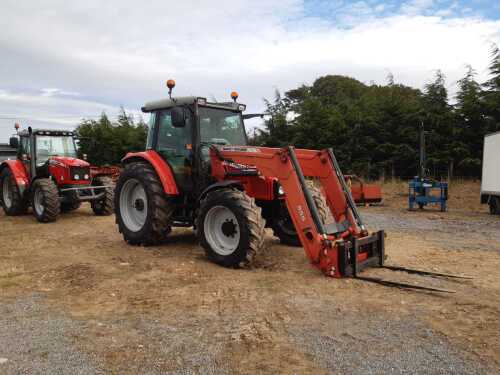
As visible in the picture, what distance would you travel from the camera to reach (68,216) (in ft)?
39.4

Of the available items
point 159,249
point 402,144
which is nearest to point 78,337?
point 159,249

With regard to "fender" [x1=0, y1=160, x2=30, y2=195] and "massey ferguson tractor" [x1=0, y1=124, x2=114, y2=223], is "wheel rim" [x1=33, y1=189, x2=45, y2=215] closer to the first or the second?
"massey ferguson tractor" [x1=0, y1=124, x2=114, y2=223]

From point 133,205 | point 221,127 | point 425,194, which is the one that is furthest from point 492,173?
point 133,205

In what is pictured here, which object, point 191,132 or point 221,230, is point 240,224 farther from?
point 191,132

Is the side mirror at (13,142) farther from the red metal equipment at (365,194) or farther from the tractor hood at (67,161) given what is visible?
the red metal equipment at (365,194)

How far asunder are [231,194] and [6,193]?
9.62 m

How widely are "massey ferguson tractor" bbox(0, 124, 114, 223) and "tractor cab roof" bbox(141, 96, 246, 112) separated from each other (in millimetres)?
4465

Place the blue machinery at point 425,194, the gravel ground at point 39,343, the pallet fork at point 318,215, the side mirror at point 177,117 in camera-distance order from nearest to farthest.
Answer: the gravel ground at point 39,343 < the pallet fork at point 318,215 < the side mirror at point 177,117 < the blue machinery at point 425,194

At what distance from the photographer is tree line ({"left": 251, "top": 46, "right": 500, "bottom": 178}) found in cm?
1691

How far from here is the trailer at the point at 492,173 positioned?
1267 cm

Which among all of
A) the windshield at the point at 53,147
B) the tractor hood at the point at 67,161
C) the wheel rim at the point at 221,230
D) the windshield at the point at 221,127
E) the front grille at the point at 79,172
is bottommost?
the wheel rim at the point at 221,230

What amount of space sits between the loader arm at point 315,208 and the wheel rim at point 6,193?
856 cm

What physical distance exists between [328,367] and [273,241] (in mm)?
4585

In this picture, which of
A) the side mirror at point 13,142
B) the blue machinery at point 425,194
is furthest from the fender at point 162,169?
the blue machinery at point 425,194
